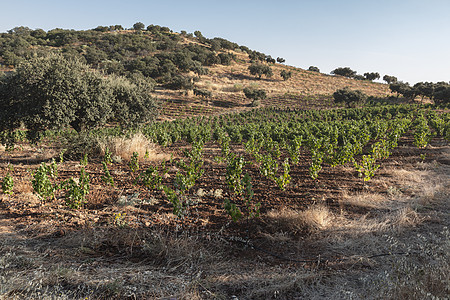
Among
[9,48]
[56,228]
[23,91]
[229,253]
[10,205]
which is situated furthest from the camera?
[9,48]

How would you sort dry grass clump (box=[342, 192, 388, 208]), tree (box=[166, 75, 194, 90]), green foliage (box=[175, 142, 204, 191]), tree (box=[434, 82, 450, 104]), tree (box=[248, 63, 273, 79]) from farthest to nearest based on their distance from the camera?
tree (box=[248, 63, 273, 79]) < tree (box=[166, 75, 194, 90]) < tree (box=[434, 82, 450, 104]) < dry grass clump (box=[342, 192, 388, 208]) < green foliage (box=[175, 142, 204, 191])

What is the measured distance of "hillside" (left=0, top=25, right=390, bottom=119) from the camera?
4650cm

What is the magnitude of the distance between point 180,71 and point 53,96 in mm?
53301

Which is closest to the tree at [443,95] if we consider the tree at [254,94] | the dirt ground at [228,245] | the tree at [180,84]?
the tree at [254,94]

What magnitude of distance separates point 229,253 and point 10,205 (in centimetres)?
622

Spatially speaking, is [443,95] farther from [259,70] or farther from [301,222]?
[301,222]

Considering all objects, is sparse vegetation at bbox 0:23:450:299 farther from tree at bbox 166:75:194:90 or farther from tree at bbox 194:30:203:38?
tree at bbox 194:30:203:38

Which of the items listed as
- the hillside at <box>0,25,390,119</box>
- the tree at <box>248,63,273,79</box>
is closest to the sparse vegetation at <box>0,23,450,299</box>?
the hillside at <box>0,25,390,119</box>

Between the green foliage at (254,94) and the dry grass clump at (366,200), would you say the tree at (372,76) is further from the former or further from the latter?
the dry grass clump at (366,200)

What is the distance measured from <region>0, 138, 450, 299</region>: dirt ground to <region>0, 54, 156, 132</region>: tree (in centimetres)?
309

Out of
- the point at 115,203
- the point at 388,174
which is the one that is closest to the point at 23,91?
the point at 115,203

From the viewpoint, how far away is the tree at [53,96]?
33.5 feet

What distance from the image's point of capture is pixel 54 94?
10219 millimetres

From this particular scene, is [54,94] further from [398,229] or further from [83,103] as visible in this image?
[398,229]
